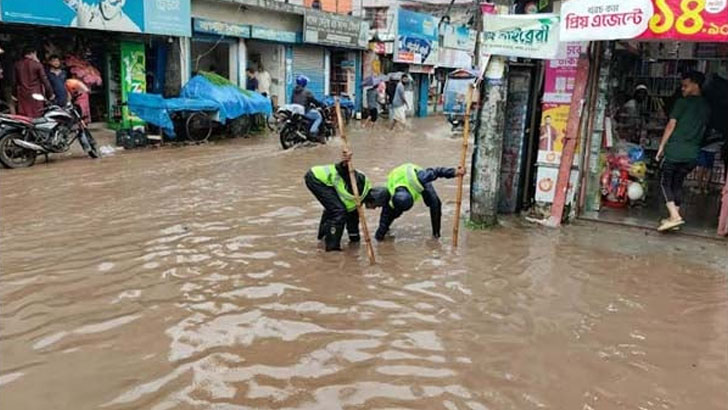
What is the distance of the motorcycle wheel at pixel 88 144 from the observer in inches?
457

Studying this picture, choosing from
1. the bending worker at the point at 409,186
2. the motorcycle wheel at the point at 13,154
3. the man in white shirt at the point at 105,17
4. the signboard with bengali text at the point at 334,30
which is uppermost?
the signboard with bengali text at the point at 334,30

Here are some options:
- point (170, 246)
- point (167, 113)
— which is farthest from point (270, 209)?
point (167, 113)

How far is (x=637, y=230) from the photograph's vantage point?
720cm

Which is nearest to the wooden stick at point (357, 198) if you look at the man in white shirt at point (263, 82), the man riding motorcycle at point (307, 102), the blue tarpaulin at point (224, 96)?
the man riding motorcycle at point (307, 102)

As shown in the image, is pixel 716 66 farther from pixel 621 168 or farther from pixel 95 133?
pixel 95 133

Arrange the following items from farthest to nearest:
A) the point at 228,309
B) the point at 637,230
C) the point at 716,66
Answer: the point at 716,66
the point at 637,230
the point at 228,309

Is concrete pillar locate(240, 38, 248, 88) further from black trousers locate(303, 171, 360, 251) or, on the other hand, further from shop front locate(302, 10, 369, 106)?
black trousers locate(303, 171, 360, 251)

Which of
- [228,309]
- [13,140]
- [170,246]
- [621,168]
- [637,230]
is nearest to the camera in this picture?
[228,309]

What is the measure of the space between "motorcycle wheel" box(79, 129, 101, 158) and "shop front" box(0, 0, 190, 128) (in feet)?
7.24

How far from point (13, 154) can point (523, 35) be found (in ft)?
26.2

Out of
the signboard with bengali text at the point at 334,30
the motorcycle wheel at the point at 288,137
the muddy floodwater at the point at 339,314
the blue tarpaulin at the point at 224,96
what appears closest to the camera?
the muddy floodwater at the point at 339,314

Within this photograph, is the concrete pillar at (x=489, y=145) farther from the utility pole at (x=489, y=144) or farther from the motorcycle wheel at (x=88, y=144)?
the motorcycle wheel at (x=88, y=144)

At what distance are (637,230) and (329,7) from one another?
835 inches

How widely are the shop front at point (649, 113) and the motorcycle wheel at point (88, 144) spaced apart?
26.8ft
